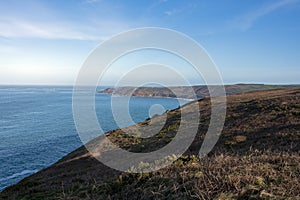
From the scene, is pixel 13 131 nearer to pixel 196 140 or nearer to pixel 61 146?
pixel 61 146

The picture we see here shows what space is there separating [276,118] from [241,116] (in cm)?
625

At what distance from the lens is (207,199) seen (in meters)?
5.38

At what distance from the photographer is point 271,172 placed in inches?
Result: 265

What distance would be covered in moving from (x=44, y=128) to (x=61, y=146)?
21.4 metres

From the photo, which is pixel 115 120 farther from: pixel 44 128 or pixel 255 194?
pixel 255 194

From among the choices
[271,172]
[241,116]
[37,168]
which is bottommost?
[37,168]

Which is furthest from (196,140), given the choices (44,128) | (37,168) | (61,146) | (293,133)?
(44,128)

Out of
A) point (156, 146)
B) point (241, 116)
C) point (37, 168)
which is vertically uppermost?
point (241, 116)

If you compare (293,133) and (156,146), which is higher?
(293,133)

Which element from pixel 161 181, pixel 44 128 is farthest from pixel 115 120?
pixel 161 181

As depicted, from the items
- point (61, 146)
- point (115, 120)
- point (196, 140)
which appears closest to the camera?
point (196, 140)

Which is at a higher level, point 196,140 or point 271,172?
point 271,172

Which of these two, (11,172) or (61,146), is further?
(61,146)

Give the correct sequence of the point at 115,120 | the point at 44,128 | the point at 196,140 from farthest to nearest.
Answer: the point at 115,120, the point at 44,128, the point at 196,140
